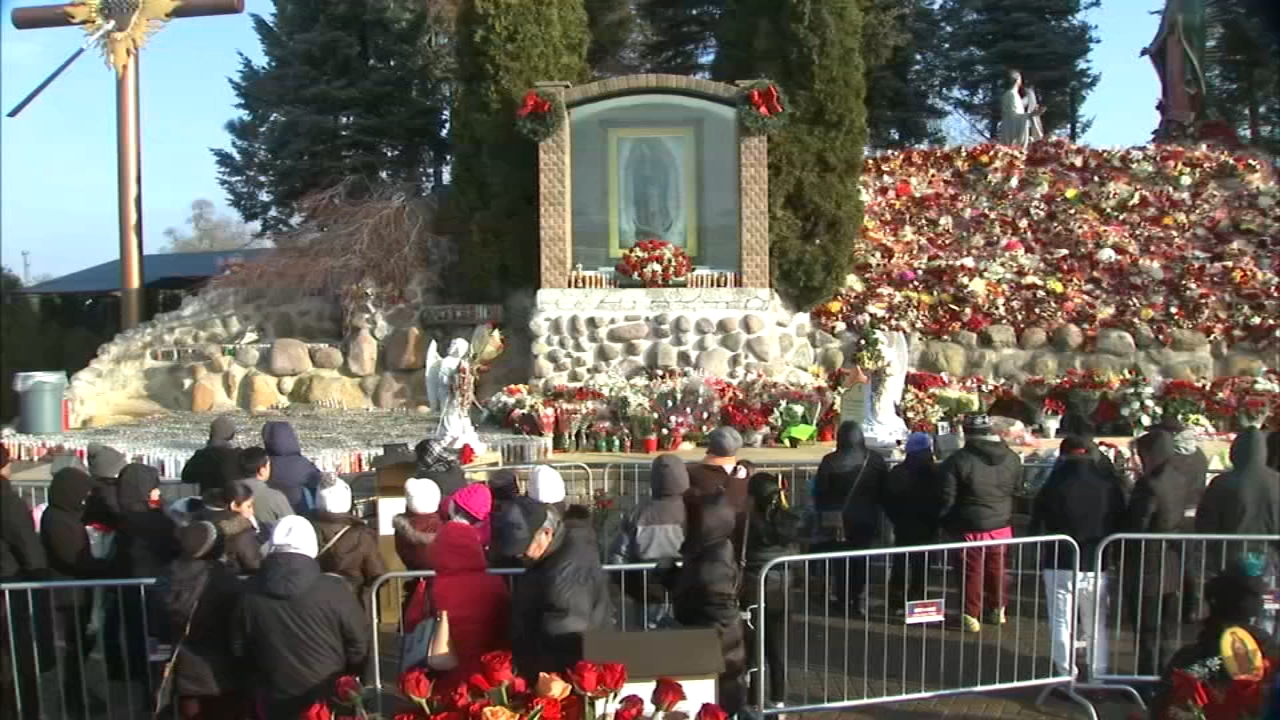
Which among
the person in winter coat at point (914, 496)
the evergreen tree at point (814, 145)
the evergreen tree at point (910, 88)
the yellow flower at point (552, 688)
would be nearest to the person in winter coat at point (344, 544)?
the yellow flower at point (552, 688)

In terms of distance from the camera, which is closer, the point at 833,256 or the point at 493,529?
the point at 493,529

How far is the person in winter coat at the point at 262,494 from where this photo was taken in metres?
6.50

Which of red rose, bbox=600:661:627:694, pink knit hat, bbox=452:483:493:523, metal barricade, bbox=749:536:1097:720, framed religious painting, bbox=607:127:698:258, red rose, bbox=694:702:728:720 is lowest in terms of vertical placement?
metal barricade, bbox=749:536:1097:720

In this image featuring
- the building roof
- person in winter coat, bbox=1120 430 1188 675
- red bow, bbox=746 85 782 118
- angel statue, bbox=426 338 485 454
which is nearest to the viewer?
person in winter coat, bbox=1120 430 1188 675

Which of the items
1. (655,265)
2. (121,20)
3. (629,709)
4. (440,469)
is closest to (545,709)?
(629,709)

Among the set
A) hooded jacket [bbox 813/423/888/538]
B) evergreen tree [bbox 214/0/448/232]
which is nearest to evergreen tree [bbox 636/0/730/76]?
evergreen tree [bbox 214/0/448/232]

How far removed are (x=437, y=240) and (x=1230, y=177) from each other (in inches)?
477

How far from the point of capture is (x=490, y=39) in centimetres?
A: 1670

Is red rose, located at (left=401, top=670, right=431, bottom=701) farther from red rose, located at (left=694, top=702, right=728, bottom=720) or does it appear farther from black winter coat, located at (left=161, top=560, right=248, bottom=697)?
black winter coat, located at (left=161, top=560, right=248, bottom=697)

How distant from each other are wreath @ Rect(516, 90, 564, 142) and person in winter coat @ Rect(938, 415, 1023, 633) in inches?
378

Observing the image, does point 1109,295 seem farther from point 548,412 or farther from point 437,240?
point 437,240

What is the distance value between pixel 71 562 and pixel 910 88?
2082 cm

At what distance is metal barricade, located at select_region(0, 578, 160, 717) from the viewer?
598 cm

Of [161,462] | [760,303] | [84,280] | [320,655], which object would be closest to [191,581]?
[320,655]
